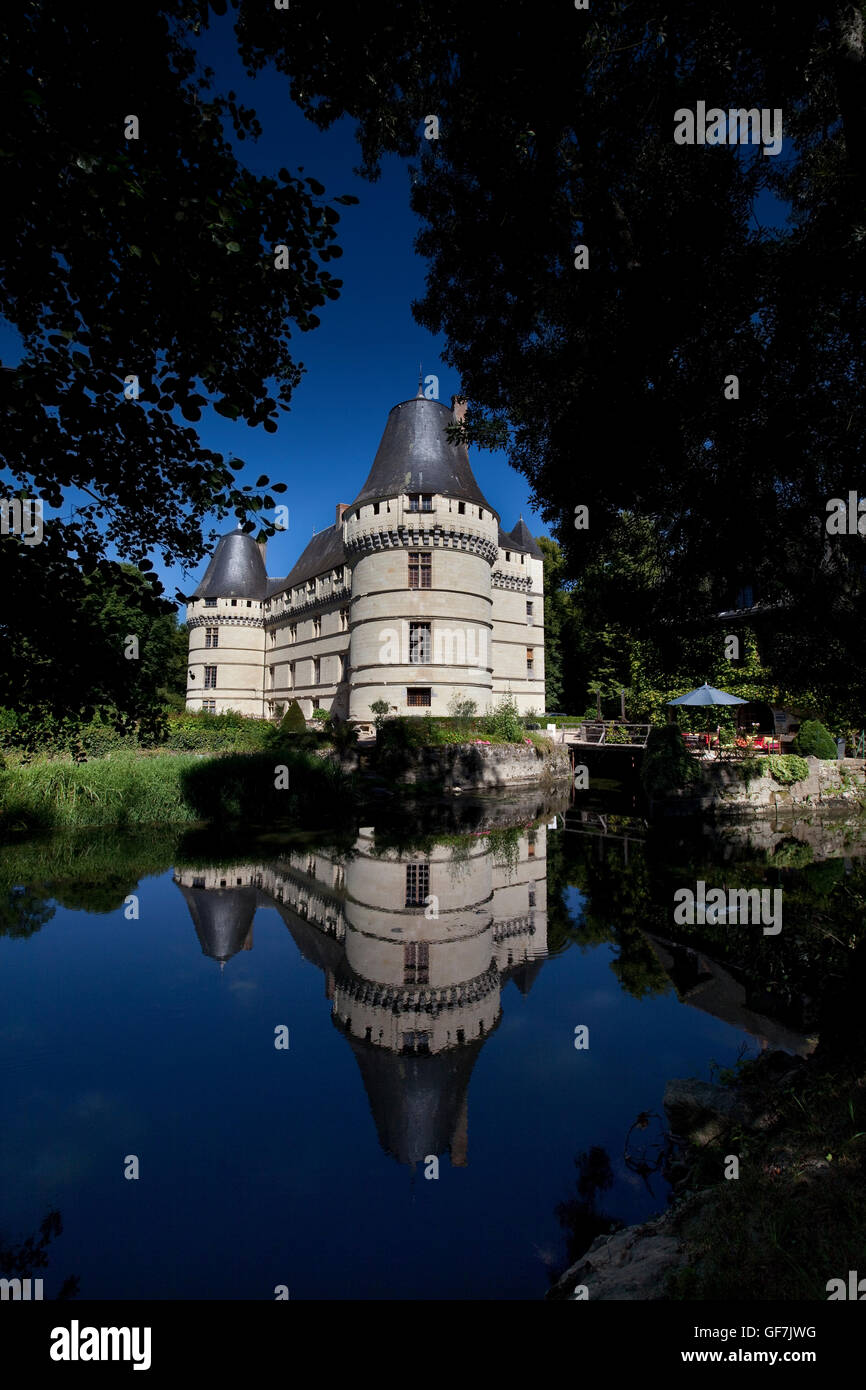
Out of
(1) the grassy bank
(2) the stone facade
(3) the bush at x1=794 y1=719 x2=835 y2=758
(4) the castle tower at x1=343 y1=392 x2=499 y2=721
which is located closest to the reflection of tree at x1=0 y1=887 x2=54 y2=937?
(1) the grassy bank

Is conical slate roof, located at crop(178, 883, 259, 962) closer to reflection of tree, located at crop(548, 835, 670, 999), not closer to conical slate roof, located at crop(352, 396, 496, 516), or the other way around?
reflection of tree, located at crop(548, 835, 670, 999)


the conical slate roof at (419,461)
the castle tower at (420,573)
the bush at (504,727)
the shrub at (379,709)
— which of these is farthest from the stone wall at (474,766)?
the conical slate roof at (419,461)

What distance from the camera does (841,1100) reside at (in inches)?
122

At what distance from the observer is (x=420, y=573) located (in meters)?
23.6

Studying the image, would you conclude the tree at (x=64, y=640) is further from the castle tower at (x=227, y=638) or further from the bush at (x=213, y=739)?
the castle tower at (x=227, y=638)

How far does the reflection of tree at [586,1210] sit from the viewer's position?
3002mm

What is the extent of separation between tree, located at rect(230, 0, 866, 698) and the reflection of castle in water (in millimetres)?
4135

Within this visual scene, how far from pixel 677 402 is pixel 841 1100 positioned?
14.9 ft

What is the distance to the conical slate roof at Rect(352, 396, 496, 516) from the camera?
23.2 metres

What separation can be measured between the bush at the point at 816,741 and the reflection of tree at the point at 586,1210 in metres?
17.2

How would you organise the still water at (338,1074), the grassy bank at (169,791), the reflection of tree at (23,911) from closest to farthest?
1. the still water at (338,1074)
2. the reflection of tree at (23,911)
3. the grassy bank at (169,791)

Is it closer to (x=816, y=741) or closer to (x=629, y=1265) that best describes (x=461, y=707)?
(x=816, y=741)

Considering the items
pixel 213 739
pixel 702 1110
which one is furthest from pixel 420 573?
pixel 702 1110
